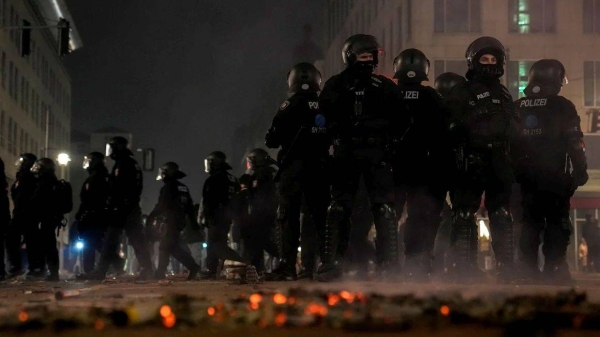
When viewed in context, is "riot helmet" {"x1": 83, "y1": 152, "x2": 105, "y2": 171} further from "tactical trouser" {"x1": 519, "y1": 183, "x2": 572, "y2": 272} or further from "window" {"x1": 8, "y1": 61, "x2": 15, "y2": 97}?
"window" {"x1": 8, "y1": 61, "x2": 15, "y2": 97}

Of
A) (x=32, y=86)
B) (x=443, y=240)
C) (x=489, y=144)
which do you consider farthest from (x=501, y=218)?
(x=32, y=86)

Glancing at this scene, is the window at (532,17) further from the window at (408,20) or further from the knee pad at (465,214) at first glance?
the knee pad at (465,214)

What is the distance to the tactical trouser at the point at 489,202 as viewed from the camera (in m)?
9.38

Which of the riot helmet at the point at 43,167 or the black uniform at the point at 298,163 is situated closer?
the black uniform at the point at 298,163

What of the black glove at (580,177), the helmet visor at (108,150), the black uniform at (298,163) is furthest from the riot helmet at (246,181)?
the black glove at (580,177)

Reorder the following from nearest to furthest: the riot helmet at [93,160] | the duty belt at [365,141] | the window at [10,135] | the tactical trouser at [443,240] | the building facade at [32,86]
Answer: the duty belt at [365,141], the tactical trouser at [443,240], the riot helmet at [93,160], the building facade at [32,86], the window at [10,135]

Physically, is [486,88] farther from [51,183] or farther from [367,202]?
Answer: [51,183]

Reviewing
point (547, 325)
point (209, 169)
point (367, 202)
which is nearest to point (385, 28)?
point (209, 169)

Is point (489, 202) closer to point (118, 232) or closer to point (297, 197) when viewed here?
point (297, 197)

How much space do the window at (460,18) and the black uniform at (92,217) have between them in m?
28.5

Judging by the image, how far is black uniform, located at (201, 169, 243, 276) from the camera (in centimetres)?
1496

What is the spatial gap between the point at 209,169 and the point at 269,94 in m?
80.9

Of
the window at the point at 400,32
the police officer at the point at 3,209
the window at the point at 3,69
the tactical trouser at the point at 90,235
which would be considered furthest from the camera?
the window at the point at 3,69

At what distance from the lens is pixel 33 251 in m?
15.5
